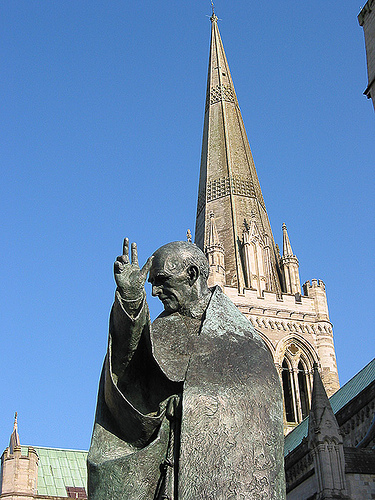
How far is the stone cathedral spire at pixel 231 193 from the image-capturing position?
56781 mm

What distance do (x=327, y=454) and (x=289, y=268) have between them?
1417 inches

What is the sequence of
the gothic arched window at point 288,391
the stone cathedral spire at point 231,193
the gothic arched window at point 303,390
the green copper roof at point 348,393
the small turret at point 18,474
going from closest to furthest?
the small turret at point 18,474, the green copper roof at point 348,393, the gothic arched window at point 288,391, the gothic arched window at point 303,390, the stone cathedral spire at point 231,193

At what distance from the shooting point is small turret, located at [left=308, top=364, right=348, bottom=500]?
2181 cm

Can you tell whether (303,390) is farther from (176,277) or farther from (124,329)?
(124,329)

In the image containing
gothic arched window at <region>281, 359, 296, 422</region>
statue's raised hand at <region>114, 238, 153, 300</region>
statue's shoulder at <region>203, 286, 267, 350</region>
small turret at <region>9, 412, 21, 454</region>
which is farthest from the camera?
gothic arched window at <region>281, 359, 296, 422</region>

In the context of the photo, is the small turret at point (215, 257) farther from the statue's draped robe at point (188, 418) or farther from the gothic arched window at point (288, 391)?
the statue's draped robe at point (188, 418)

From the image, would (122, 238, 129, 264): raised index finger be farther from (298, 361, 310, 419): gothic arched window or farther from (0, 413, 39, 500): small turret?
(298, 361, 310, 419): gothic arched window

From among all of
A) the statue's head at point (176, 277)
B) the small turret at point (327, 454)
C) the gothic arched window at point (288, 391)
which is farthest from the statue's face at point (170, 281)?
the gothic arched window at point (288, 391)

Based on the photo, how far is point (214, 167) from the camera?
65.1 m

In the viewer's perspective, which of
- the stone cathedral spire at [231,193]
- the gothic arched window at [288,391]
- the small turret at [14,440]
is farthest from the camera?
the stone cathedral spire at [231,193]

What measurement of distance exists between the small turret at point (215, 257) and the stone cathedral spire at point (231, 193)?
3.27 feet

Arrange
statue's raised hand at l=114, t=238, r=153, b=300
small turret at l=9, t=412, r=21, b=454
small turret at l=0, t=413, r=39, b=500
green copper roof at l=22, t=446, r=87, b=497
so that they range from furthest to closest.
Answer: green copper roof at l=22, t=446, r=87, b=497, small turret at l=9, t=412, r=21, b=454, small turret at l=0, t=413, r=39, b=500, statue's raised hand at l=114, t=238, r=153, b=300

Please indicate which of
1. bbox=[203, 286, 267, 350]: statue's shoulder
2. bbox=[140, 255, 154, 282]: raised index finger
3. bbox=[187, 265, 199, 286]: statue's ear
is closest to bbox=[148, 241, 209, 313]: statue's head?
bbox=[187, 265, 199, 286]: statue's ear

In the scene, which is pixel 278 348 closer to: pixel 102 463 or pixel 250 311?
pixel 250 311
